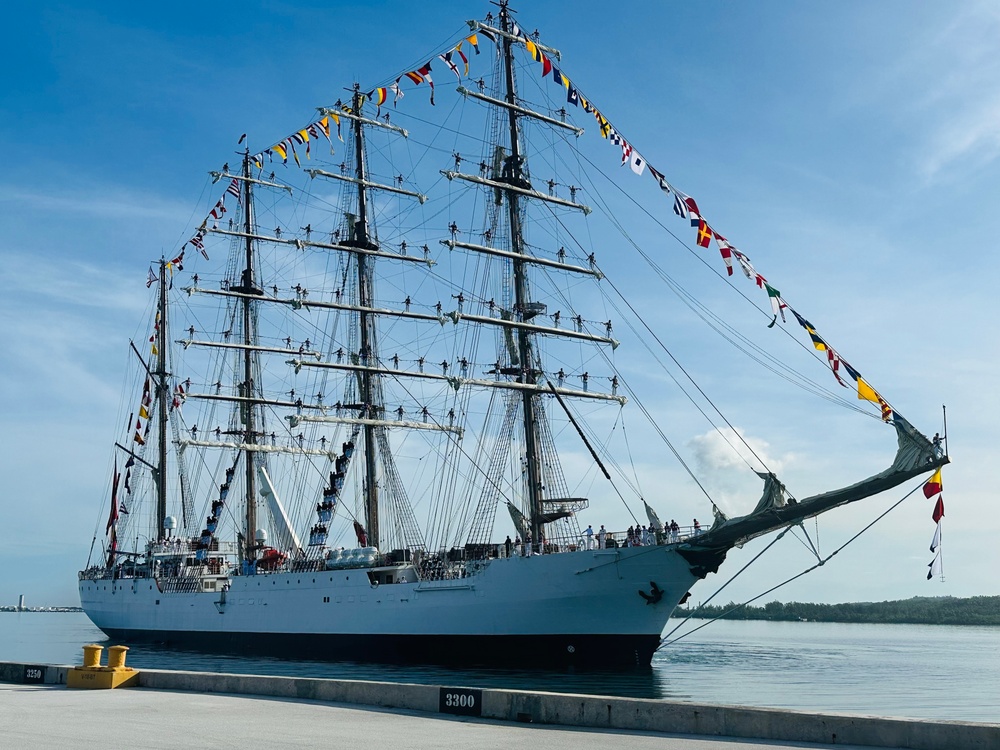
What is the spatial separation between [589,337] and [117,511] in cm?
3665

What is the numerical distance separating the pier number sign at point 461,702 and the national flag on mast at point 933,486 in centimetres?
1851

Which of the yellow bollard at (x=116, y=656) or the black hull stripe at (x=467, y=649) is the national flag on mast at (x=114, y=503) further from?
the yellow bollard at (x=116, y=656)

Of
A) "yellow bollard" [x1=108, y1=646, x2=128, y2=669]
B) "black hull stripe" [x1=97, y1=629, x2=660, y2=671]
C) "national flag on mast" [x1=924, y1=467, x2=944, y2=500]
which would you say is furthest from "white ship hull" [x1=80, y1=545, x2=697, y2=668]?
"yellow bollard" [x1=108, y1=646, x2=128, y2=669]

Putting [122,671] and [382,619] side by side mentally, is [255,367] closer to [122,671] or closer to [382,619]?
[382,619]

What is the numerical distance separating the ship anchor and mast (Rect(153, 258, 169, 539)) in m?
39.2

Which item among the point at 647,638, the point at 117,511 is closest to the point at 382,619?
the point at 647,638

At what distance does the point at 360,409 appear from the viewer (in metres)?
54.2

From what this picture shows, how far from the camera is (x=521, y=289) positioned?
1874 inches

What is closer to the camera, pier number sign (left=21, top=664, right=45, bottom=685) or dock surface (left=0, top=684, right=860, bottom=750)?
dock surface (left=0, top=684, right=860, bottom=750)

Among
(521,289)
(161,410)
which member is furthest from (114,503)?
(521,289)

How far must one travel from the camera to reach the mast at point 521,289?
42.7 meters

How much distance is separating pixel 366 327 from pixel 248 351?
12553 millimetres

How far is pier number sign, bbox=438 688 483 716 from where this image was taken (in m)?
15.5

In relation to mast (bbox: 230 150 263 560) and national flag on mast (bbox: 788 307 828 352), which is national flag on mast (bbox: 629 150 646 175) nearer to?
national flag on mast (bbox: 788 307 828 352)
